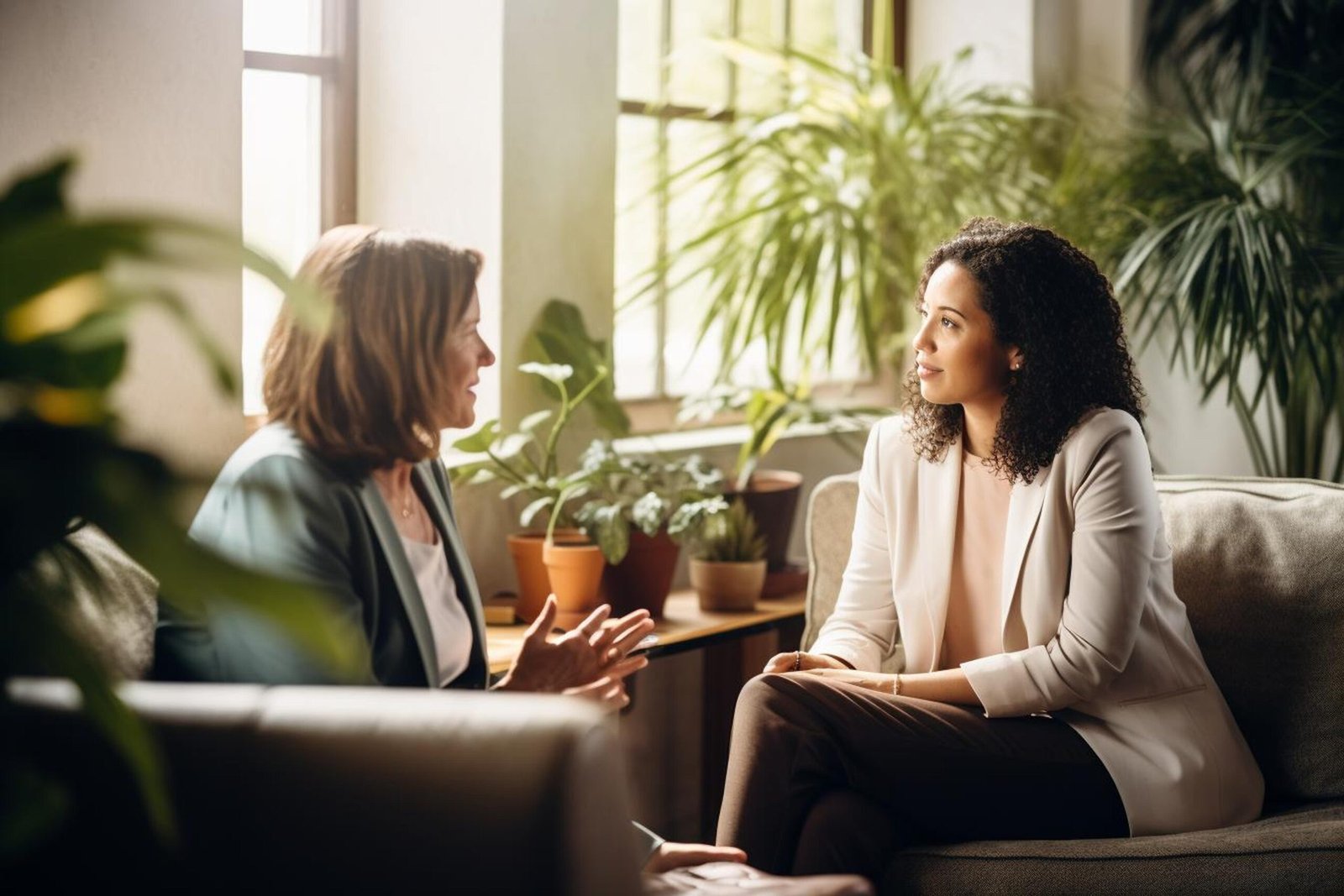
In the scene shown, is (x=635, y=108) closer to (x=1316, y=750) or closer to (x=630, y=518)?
(x=630, y=518)

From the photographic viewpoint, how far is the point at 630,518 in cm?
265

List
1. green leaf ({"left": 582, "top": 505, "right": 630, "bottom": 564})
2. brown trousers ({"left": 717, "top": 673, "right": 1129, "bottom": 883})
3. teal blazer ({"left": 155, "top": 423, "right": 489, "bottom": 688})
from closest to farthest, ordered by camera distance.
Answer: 1. teal blazer ({"left": 155, "top": 423, "right": 489, "bottom": 688})
2. brown trousers ({"left": 717, "top": 673, "right": 1129, "bottom": 883})
3. green leaf ({"left": 582, "top": 505, "right": 630, "bottom": 564})

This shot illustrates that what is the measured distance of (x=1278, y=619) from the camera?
219cm

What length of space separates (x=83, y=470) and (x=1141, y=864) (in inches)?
60.1

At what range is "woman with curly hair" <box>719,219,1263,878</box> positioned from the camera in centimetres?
202

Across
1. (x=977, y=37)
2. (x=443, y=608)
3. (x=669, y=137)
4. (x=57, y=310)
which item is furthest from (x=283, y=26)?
(x=57, y=310)

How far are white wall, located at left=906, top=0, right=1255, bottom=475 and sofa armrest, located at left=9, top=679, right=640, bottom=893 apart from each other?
3155mm

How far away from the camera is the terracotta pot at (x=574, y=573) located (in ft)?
8.43

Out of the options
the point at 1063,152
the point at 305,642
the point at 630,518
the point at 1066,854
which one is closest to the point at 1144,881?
the point at 1066,854

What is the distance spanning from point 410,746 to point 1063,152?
3.12m

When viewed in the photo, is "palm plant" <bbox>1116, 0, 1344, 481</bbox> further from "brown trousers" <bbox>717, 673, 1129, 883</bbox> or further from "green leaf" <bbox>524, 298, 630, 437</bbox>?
"brown trousers" <bbox>717, 673, 1129, 883</bbox>

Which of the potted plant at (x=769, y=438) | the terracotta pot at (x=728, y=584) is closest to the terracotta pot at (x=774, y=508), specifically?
the potted plant at (x=769, y=438)

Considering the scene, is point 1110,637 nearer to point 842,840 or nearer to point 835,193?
point 842,840

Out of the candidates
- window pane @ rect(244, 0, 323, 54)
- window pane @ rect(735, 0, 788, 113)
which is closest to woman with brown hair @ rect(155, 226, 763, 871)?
window pane @ rect(244, 0, 323, 54)
